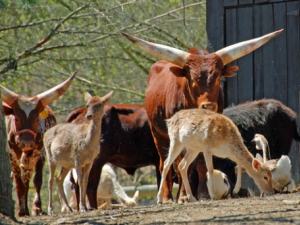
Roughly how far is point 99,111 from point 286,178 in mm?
2833

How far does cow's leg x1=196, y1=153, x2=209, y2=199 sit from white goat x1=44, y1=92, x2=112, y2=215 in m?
1.44

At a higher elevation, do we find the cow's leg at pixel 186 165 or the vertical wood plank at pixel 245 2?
the vertical wood plank at pixel 245 2

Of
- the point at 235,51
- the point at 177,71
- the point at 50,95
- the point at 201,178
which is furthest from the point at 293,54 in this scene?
the point at 50,95

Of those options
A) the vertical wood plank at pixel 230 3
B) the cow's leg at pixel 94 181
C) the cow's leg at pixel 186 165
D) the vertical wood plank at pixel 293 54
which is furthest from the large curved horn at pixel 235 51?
the cow's leg at pixel 94 181

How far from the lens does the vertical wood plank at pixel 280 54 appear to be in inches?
532

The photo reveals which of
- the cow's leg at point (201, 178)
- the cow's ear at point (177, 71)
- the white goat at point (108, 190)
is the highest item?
the cow's ear at point (177, 71)

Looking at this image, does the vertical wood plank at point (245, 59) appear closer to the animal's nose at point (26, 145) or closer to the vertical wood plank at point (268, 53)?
the vertical wood plank at point (268, 53)

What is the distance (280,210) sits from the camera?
25.5 feet

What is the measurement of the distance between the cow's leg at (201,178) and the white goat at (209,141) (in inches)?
20.8

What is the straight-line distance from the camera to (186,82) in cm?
1130

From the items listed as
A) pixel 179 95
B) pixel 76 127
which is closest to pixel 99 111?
pixel 76 127

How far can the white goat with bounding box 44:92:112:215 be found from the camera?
34.6ft

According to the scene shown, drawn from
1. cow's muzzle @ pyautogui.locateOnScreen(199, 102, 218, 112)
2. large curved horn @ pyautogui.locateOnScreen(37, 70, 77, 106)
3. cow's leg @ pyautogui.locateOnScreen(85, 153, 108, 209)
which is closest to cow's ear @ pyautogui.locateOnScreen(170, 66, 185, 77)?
cow's muzzle @ pyautogui.locateOnScreen(199, 102, 218, 112)

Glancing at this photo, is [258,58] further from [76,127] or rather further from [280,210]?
[280,210]
